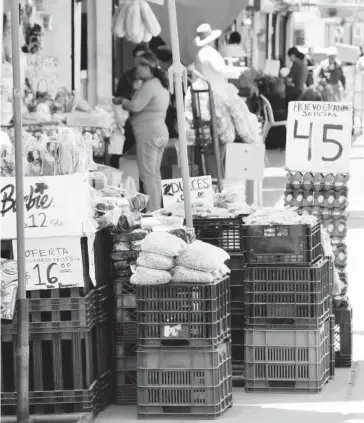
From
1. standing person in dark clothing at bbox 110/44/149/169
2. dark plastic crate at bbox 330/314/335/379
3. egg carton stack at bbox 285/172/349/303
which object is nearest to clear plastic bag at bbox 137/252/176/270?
dark plastic crate at bbox 330/314/335/379

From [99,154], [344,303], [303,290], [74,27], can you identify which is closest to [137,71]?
[99,154]

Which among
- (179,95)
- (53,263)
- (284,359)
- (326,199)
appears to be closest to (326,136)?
(326,199)

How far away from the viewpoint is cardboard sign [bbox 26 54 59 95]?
508 inches

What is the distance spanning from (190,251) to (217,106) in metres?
7.44

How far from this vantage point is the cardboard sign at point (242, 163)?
12.9 m

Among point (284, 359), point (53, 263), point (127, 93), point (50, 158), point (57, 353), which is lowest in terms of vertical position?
point (284, 359)

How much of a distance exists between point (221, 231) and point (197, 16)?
801cm

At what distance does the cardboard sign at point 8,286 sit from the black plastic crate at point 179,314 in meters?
0.61

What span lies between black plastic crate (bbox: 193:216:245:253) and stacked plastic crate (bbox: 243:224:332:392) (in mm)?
309

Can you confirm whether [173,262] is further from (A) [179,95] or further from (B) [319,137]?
(B) [319,137]

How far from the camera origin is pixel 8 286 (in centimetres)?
587

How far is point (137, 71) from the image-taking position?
12.6 meters

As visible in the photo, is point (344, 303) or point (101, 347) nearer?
point (101, 347)

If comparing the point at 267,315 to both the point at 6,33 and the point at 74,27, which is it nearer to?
the point at 6,33
